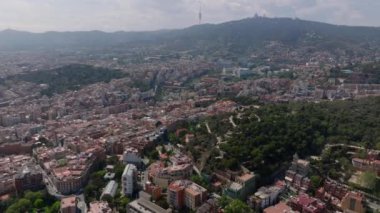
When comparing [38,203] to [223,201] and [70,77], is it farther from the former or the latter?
[70,77]

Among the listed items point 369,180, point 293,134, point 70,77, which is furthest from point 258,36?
point 369,180

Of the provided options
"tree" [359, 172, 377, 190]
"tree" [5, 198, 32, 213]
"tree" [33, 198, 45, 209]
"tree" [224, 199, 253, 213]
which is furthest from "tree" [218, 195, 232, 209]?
"tree" [5, 198, 32, 213]

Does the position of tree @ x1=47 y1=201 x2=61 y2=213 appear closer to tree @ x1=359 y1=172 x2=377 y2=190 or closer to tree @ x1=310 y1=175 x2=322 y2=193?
tree @ x1=310 y1=175 x2=322 y2=193

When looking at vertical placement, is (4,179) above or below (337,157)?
below

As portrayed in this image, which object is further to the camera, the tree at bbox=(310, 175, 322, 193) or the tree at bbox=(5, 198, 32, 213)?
the tree at bbox=(310, 175, 322, 193)

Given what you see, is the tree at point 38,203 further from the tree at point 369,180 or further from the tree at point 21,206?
the tree at point 369,180

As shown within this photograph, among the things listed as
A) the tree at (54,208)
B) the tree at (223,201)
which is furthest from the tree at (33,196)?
the tree at (223,201)

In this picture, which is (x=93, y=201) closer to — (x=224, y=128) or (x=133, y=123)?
(x=224, y=128)

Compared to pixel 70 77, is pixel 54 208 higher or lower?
lower

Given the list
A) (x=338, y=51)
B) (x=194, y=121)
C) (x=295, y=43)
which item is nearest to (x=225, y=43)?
(x=295, y=43)
